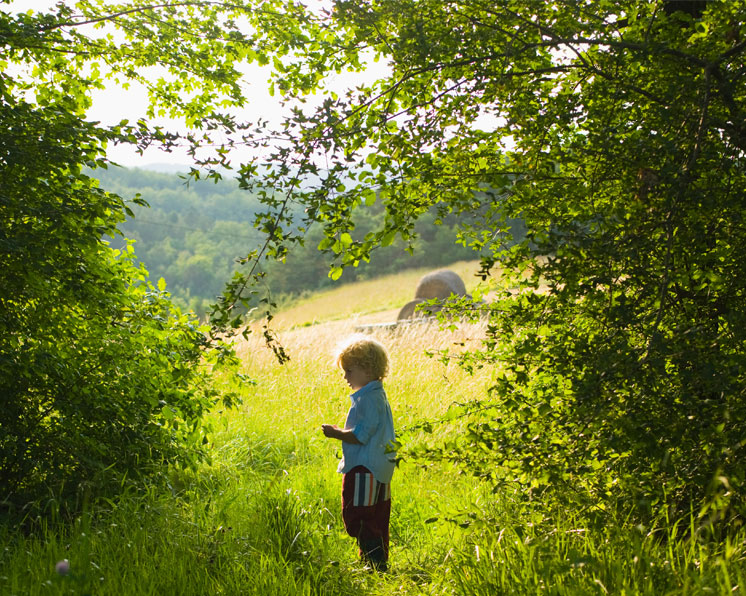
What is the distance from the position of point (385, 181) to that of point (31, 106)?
7.07ft

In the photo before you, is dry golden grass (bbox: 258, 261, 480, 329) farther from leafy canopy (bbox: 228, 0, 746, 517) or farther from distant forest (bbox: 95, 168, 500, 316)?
leafy canopy (bbox: 228, 0, 746, 517)

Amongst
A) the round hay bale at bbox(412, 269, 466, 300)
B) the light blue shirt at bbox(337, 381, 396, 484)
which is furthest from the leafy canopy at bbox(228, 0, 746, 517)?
the round hay bale at bbox(412, 269, 466, 300)

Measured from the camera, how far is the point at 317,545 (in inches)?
140

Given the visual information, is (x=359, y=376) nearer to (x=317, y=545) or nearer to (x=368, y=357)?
(x=368, y=357)

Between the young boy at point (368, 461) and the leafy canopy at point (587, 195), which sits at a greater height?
the leafy canopy at point (587, 195)

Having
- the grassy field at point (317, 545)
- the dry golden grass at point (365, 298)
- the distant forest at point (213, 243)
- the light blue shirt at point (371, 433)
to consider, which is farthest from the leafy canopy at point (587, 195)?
the distant forest at point (213, 243)

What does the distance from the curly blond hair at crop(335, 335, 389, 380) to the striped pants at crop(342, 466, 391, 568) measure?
55 cm

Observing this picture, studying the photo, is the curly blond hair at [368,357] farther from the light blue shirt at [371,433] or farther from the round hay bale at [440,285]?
the round hay bale at [440,285]

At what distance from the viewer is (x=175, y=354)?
419 centimetres

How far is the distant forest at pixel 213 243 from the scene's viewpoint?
53.8 m

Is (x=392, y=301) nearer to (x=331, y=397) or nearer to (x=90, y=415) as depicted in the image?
(x=331, y=397)

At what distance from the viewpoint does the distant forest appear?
5378 centimetres

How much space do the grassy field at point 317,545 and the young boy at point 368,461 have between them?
138 millimetres

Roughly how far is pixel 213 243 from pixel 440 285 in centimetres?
Result: 6768
